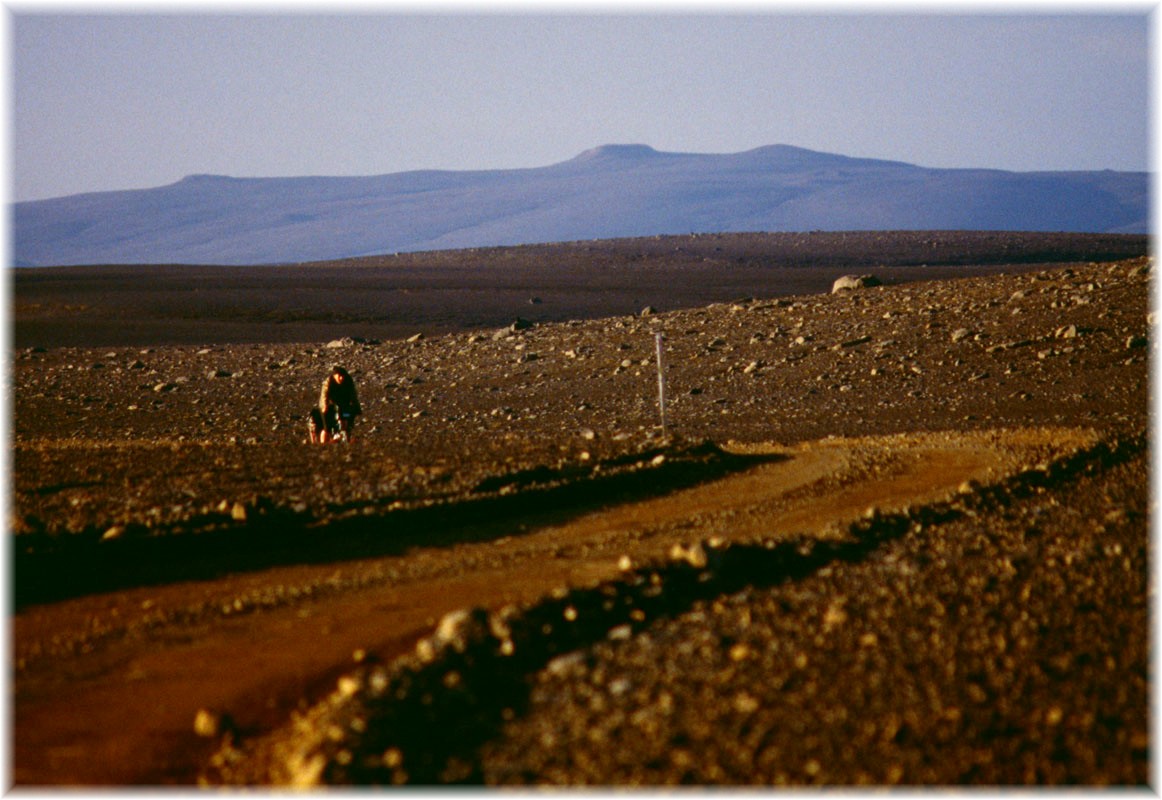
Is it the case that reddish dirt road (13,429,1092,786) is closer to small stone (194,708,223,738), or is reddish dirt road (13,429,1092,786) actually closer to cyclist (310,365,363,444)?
small stone (194,708,223,738)

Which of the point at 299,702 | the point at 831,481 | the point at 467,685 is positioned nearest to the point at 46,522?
the point at 299,702

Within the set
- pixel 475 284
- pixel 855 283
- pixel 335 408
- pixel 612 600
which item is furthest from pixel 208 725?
pixel 475 284

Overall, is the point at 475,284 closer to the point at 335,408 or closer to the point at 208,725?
the point at 335,408

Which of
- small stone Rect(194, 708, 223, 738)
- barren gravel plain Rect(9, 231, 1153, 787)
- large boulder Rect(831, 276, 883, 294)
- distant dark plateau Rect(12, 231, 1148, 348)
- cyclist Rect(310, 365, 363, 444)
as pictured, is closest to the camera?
barren gravel plain Rect(9, 231, 1153, 787)

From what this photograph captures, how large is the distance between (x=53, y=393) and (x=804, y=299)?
16119 millimetres

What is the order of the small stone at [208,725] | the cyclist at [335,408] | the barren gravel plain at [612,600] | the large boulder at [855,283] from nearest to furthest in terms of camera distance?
the barren gravel plain at [612,600] < the small stone at [208,725] < the cyclist at [335,408] < the large boulder at [855,283]

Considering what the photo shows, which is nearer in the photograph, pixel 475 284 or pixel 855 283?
pixel 855 283

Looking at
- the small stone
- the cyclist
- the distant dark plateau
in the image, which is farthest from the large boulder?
the small stone

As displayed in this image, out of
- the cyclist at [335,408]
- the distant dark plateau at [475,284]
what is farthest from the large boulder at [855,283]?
the cyclist at [335,408]

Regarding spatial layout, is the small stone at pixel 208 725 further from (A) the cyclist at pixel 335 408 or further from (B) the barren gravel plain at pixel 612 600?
(A) the cyclist at pixel 335 408

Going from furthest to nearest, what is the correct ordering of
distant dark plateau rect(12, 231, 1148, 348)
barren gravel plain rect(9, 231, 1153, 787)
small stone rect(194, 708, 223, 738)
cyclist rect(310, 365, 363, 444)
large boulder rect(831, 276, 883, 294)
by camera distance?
distant dark plateau rect(12, 231, 1148, 348), large boulder rect(831, 276, 883, 294), cyclist rect(310, 365, 363, 444), small stone rect(194, 708, 223, 738), barren gravel plain rect(9, 231, 1153, 787)

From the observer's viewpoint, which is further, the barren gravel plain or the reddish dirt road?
the reddish dirt road

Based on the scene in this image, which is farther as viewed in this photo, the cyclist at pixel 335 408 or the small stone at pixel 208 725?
the cyclist at pixel 335 408

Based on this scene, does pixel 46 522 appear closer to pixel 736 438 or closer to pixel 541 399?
pixel 736 438
